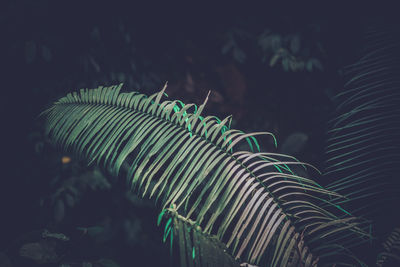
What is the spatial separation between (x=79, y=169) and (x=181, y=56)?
1357 mm

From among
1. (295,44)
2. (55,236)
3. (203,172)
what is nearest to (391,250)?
(203,172)

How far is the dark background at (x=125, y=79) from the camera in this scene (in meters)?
1.15

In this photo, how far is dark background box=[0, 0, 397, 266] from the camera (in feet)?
3.78

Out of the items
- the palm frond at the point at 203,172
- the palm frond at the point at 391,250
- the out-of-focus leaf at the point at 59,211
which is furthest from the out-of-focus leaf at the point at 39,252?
the palm frond at the point at 391,250

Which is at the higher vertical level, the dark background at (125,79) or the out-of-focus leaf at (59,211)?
the dark background at (125,79)

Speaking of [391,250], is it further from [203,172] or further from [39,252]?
[39,252]

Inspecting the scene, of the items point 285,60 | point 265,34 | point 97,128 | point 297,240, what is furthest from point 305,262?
point 265,34

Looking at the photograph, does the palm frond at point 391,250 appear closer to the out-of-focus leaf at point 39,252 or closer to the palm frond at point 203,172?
the palm frond at point 203,172

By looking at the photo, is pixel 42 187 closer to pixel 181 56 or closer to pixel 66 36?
pixel 66 36

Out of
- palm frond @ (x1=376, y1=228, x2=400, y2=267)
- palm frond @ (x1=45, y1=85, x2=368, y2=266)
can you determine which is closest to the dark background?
palm frond @ (x1=45, y1=85, x2=368, y2=266)

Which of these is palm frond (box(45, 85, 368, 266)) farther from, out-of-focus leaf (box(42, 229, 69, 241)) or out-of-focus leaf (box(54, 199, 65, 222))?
out-of-focus leaf (box(54, 199, 65, 222))

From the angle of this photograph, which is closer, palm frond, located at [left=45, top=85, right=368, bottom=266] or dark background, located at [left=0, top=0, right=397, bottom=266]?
palm frond, located at [left=45, top=85, right=368, bottom=266]

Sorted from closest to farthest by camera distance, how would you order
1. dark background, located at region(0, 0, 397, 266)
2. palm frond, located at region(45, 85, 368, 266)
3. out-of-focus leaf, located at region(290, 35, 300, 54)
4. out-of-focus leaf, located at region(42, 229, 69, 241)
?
1. palm frond, located at region(45, 85, 368, 266)
2. out-of-focus leaf, located at region(42, 229, 69, 241)
3. dark background, located at region(0, 0, 397, 266)
4. out-of-focus leaf, located at region(290, 35, 300, 54)

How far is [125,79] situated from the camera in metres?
1.47
